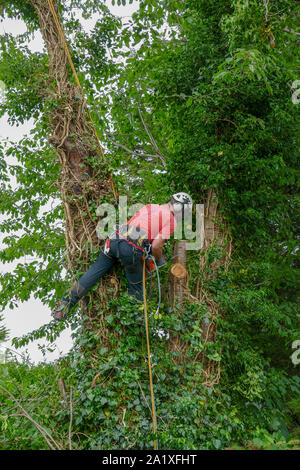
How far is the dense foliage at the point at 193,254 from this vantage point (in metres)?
4.04

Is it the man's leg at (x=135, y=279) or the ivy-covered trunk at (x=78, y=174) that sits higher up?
the ivy-covered trunk at (x=78, y=174)

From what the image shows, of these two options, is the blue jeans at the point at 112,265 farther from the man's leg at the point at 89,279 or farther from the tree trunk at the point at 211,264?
the tree trunk at the point at 211,264

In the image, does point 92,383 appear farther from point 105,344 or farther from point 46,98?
point 46,98

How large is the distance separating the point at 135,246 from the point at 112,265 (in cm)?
42

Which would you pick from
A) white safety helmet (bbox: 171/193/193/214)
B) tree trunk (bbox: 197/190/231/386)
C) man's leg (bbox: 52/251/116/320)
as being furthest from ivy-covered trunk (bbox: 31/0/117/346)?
tree trunk (bbox: 197/190/231/386)

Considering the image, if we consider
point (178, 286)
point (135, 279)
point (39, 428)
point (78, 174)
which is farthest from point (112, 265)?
point (39, 428)

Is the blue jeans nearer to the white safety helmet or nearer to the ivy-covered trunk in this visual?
the ivy-covered trunk

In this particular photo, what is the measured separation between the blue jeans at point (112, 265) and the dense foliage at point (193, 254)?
0.23 metres

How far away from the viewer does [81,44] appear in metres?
7.85

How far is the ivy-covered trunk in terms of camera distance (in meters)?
4.85

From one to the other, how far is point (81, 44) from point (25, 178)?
2.84 meters

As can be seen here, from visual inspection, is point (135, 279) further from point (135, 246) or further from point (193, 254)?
point (193, 254)

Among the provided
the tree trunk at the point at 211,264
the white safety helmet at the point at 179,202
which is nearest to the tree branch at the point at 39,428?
the tree trunk at the point at 211,264
